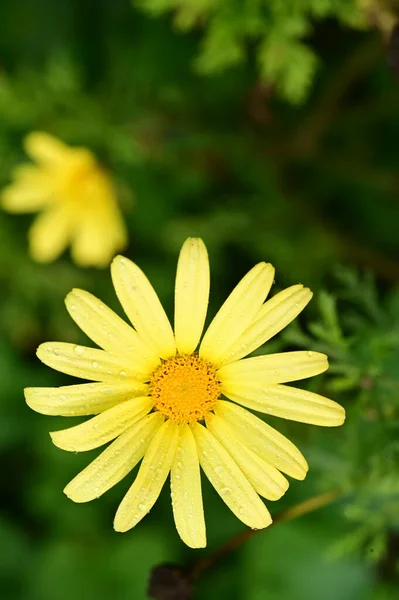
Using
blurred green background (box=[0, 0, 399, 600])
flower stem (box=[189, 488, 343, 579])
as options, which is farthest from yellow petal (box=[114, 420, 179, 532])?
blurred green background (box=[0, 0, 399, 600])

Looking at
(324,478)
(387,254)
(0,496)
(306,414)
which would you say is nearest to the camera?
(306,414)

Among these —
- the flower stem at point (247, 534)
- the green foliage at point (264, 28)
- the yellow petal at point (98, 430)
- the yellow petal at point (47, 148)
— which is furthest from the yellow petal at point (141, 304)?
the yellow petal at point (47, 148)

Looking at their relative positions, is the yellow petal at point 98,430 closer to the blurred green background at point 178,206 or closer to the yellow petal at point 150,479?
the yellow petal at point 150,479

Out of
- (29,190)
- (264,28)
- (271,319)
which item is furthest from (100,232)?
(271,319)

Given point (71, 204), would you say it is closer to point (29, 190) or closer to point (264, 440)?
point (29, 190)

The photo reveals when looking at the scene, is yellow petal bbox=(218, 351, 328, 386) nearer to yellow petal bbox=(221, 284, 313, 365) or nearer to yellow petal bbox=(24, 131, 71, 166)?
yellow petal bbox=(221, 284, 313, 365)

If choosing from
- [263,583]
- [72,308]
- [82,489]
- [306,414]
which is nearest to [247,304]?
[306,414]

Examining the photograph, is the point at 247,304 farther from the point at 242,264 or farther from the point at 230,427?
the point at 242,264

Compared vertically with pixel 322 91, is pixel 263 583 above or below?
below
